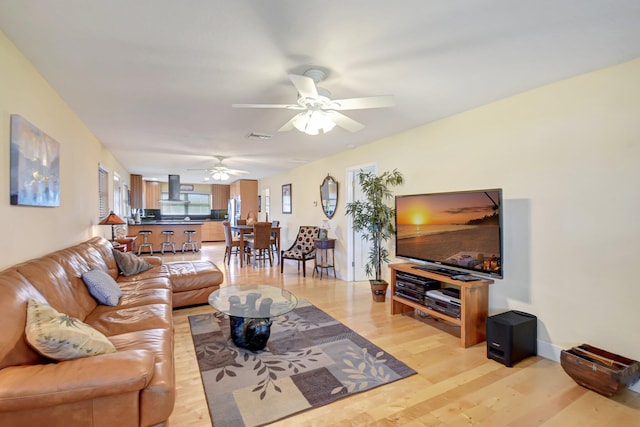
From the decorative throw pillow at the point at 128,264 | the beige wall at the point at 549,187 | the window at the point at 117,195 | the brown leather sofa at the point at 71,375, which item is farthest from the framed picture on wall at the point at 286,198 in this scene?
the brown leather sofa at the point at 71,375

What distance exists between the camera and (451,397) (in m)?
2.04

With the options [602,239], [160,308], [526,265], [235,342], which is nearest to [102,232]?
[160,308]

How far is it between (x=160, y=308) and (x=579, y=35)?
143 inches

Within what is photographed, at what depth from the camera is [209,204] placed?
12094 mm

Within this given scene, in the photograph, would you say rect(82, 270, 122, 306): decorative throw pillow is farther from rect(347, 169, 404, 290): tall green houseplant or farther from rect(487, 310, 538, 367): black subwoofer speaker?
rect(487, 310, 538, 367): black subwoofer speaker

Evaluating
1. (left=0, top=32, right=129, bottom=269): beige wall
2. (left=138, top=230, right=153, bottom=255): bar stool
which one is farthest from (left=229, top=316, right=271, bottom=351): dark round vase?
(left=138, top=230, right=153, bottom=255): bar stool

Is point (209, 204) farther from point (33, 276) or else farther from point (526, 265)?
point (526, 265)

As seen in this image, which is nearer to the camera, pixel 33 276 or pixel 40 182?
pixel 33 276

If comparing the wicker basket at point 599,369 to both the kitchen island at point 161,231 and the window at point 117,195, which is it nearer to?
the window at point 117,195

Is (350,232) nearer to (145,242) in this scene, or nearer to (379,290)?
(379,290)

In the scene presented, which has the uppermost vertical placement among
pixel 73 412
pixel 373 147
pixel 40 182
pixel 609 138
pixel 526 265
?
pixel 373 147

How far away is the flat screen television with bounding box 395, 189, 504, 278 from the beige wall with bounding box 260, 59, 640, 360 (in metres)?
0.34

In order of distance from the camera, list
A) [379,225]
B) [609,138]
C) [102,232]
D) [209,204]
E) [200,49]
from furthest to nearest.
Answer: [209,204] → [102,232] → [379,225] → [609,138] → [200,49]

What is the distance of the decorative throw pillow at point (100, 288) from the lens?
8.46 ft
